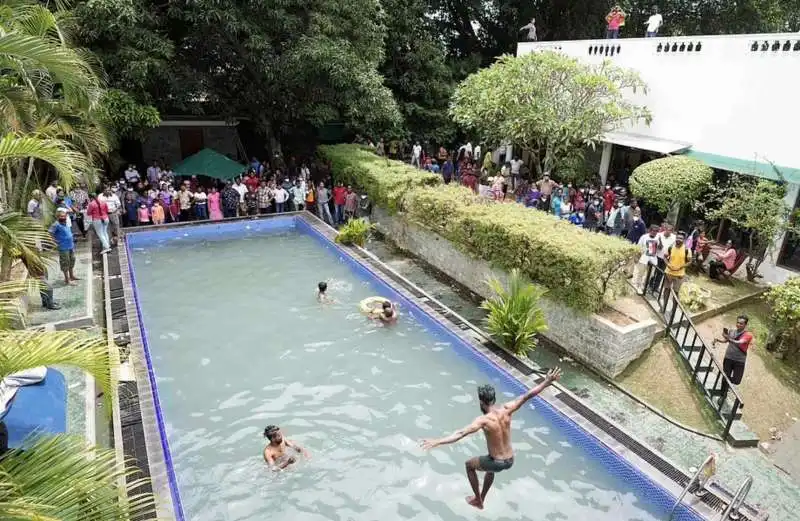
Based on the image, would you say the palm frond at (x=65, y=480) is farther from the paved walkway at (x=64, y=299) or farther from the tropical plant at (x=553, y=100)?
the tropical plant at (x=553, y=100)

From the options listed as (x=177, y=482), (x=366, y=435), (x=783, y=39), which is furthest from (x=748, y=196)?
(x=177, y=482)

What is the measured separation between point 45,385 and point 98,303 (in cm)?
500

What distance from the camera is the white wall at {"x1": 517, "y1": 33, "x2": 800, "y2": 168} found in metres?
12.9

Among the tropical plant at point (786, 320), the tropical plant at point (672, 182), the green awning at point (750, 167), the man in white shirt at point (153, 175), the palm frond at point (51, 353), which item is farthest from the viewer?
the man in white shirt at point (153, 175)

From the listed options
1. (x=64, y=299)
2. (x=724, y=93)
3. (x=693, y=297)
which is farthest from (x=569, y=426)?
(x=724, y=93)

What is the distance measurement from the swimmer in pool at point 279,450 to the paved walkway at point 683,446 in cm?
462

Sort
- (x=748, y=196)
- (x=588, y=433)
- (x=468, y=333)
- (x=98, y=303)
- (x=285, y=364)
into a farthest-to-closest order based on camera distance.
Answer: (x=748, y=196) < (x=98, y=303) < (x=468, y=333) < (x=285, y=364) < (x=588, y=433)

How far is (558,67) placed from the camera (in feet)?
51.0

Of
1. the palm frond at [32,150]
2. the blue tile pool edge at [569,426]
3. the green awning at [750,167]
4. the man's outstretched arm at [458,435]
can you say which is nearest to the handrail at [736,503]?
the blue tile pool edge at [569,426]

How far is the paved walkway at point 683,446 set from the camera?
713cm

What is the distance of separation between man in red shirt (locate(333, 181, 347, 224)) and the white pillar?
870cm

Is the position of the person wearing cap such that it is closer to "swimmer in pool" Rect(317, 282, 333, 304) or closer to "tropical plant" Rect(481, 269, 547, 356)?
"tropical plant" Rect(481, 269, 547, 356)

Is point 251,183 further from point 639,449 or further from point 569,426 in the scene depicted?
point 639,449

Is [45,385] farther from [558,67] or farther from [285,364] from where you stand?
[558,67]
